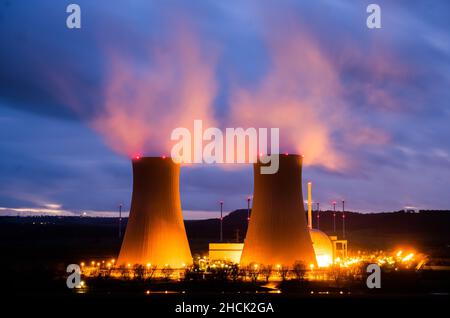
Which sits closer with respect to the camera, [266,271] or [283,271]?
[283,271]

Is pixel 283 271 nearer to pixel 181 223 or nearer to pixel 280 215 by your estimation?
pixel 280 215

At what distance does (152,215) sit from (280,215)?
23.7 ft

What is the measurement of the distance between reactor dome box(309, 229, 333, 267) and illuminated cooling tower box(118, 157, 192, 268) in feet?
37.7

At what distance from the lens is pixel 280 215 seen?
3834cm

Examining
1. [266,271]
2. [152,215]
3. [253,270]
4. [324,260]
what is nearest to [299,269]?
[266,271]

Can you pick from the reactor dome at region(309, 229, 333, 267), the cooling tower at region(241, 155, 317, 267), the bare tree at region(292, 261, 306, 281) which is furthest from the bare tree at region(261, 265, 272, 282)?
the reactor dome at region(309, 229, 333, 267)

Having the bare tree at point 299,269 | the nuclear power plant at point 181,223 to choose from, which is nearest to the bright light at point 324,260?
the nuclear power plant at point 181,223

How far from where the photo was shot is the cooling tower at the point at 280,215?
3822cm
